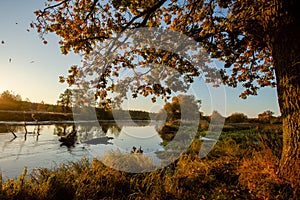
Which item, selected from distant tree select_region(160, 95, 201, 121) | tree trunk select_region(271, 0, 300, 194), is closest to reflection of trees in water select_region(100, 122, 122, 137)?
distant tree select_region(160, 95, 201, 121)

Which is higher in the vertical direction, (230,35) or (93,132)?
(230,35)

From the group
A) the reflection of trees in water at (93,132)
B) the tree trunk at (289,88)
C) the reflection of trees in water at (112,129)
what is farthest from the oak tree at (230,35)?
→ the reflection of trees in water at (112,129)

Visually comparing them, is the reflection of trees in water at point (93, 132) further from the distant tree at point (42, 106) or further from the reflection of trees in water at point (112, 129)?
the distant tree at point (42, 106)

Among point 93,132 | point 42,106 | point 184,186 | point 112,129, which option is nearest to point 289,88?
point 184,186

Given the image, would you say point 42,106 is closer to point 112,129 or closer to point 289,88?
point 112,129

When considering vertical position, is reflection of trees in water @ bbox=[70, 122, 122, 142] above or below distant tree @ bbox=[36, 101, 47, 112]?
below

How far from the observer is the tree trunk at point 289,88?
3.38 m

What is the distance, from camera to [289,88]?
347 cm

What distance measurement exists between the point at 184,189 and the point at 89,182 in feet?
6.86

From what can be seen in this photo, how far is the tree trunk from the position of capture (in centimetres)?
338

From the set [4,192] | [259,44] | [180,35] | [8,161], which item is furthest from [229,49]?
[8,161]

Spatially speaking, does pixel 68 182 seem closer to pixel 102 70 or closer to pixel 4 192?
pixel 4 192

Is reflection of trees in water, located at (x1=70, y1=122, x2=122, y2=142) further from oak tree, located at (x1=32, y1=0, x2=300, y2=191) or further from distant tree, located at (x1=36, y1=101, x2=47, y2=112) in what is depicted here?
distant tree, located at (x1=36, y1=101, x2=47, y2=112)

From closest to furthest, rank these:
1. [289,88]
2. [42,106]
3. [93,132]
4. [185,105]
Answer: [289,88]
[185,105]
[93,132]
[42,106]
